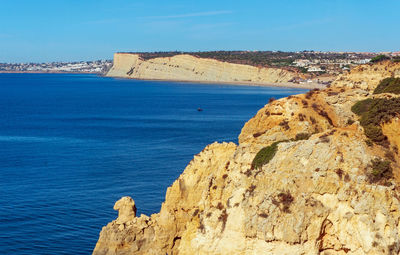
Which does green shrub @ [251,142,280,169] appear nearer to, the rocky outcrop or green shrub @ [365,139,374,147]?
green shrub @ [365,139,374,147]

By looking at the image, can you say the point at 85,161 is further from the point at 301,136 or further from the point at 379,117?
the point at 379,117

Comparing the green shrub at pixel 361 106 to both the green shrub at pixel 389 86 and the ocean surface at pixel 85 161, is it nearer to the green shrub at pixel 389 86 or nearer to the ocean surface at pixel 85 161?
the green shrub at pixel 389 86

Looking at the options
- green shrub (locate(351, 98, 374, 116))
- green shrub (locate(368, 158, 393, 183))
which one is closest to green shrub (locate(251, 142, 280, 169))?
green shrub (locate(368, 158, 393, 183))

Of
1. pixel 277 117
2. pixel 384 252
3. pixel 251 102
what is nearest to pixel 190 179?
pixel 277 117

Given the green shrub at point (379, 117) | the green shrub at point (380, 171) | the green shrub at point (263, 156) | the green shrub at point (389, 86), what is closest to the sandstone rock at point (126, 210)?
the green shrub at point (263, 156)

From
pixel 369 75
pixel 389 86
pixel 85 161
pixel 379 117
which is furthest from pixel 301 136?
pixel 85 161

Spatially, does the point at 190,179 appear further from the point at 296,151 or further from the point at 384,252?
the point at 384,252
